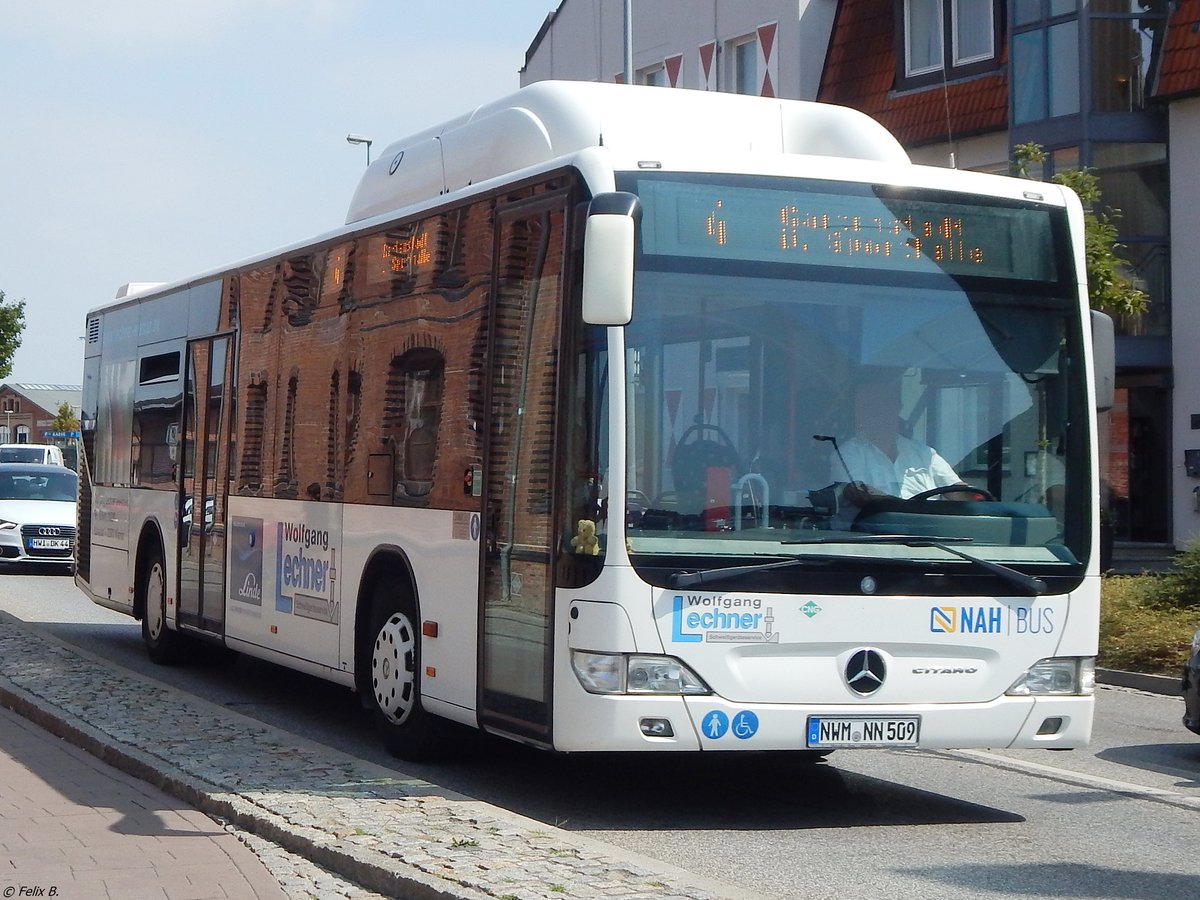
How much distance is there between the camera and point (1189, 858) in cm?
748

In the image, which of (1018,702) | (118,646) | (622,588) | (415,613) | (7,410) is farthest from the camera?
(7,410)

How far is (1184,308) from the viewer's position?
93.0ft

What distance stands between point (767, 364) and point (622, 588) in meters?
1.17

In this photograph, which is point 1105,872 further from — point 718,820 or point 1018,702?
point 718,820

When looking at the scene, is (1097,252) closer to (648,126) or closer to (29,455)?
(648,126)

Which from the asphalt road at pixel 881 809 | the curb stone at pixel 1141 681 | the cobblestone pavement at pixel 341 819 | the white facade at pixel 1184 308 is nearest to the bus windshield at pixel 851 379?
the asphalt road at pixel 881 809

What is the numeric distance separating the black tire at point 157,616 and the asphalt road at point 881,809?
2221 mm

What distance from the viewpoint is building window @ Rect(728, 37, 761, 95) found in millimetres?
35594

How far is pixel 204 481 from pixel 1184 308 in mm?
19163

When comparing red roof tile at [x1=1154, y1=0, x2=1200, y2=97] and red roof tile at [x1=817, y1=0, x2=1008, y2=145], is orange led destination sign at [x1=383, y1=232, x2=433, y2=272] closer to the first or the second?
red roof tile at [x1=1154, y1=0, x2=1200, y2=97]

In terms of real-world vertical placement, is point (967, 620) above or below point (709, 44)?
below

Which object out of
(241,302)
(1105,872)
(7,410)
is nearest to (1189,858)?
(1105,872)

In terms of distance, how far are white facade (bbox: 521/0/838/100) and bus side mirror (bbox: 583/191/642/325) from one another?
85.3 feet

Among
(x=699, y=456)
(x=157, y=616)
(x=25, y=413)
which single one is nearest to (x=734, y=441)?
(x=699, y=456)
